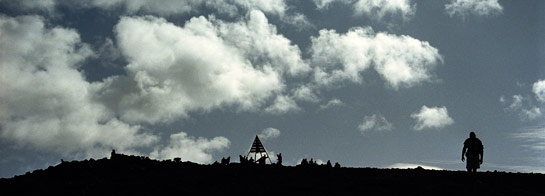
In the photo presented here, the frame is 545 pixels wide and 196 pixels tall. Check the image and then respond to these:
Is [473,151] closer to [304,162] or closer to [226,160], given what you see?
[304,162]

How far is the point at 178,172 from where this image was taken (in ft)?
83.4

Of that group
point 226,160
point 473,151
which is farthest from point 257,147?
point 473,151

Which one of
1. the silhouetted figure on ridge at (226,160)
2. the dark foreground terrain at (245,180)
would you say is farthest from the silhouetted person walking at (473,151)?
the silhouetted figure on ridge at (226,160)

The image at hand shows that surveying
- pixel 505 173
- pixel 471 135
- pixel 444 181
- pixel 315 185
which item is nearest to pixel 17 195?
pixel 315 185

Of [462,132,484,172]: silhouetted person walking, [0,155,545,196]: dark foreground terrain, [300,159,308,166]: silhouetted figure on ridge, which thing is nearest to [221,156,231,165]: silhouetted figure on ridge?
[0,155,545,196]: dark foreground terrain

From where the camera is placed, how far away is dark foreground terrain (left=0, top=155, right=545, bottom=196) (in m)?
21.0

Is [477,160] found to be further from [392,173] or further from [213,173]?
[213,173]

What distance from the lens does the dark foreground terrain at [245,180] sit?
68.9ft

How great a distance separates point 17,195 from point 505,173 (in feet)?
78.3

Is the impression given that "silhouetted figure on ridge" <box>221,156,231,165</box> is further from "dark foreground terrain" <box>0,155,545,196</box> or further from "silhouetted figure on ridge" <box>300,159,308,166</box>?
"silhouetted figure on ridge" <box>300,159,308,166</box>

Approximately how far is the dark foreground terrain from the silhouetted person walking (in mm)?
563

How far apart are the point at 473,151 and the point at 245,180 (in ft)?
36.2

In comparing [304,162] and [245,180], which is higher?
[304,162]

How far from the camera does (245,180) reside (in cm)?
2314
